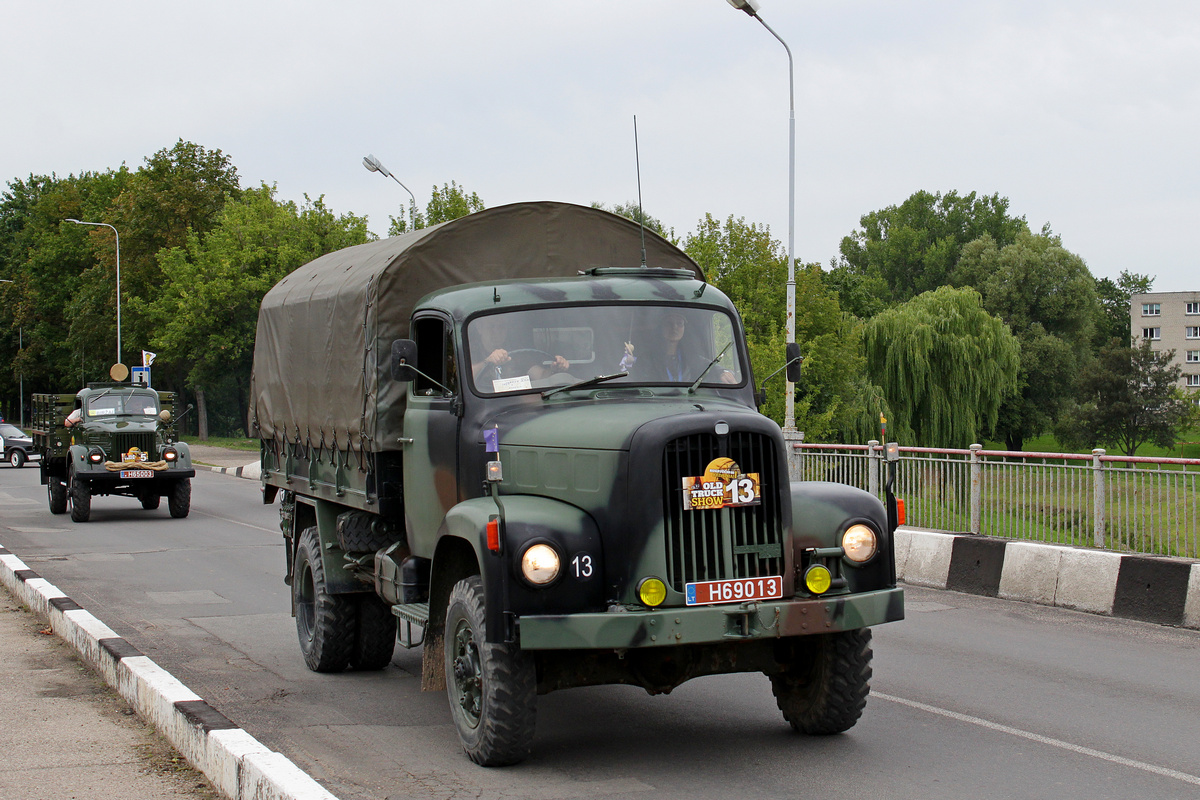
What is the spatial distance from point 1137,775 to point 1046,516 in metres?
6.63

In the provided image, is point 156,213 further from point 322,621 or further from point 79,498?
point 322,621

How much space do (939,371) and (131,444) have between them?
112ft

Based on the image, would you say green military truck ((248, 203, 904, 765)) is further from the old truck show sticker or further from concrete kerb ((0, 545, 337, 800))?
concrete kerb ((0, 545, 337, 800))

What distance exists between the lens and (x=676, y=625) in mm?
5484

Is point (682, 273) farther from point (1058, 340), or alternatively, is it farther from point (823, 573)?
point (1058, 340)

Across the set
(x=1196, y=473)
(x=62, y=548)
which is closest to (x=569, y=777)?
(x=1196, y=473)

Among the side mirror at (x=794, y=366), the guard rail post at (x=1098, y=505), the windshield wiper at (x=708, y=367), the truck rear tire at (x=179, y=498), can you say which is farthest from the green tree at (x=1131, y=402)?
the windshield wiper at (x=708, y=367)

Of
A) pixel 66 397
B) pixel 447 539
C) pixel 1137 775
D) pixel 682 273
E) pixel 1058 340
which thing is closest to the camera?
pixel 1137 775

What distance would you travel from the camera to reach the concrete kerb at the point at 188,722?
16.5 feet

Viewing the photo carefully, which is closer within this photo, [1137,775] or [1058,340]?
[1137,775]

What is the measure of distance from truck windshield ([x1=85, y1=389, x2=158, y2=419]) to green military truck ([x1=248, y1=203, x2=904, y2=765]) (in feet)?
48.5

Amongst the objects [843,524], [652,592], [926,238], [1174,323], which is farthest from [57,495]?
[1174,323]

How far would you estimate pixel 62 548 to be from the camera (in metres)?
17.1

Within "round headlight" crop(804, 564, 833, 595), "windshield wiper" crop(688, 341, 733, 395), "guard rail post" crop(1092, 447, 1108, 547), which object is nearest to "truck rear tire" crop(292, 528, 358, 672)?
"windshield wiper" crop(688, 341, 733, 395)
